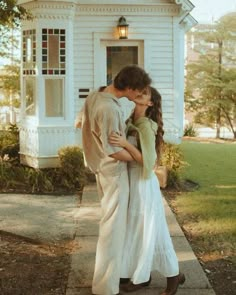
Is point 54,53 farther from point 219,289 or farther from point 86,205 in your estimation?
point 219,289

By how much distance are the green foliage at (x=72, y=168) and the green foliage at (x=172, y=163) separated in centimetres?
139

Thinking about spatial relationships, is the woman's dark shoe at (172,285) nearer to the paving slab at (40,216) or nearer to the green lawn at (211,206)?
the green lawn at (211,206)

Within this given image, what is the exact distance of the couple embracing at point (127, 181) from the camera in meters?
3.64

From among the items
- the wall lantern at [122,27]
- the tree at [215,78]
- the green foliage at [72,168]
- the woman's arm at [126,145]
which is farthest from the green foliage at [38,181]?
the tree at [215,78]

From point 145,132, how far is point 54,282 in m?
1.66

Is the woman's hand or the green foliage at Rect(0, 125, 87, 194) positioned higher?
the woman's hand

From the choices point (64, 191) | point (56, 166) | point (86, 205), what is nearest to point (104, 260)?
point (86, 205)

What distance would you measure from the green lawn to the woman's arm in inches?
84.2

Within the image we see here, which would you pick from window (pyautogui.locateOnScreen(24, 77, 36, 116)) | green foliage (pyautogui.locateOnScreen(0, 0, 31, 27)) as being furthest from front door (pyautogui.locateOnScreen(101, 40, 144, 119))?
green foliage (pyautogui.locateOnScreen(0, 0, 31, 27))

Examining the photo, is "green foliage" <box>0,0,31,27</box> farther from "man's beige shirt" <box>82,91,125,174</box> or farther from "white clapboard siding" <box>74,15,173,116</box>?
"man's beige shirt" <box>82,91,125,174</box>

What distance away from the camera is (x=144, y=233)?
393 centimetres

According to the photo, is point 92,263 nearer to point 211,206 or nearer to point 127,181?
point 127,181

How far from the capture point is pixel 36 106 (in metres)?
9.97

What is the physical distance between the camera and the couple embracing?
3645 millimetres
